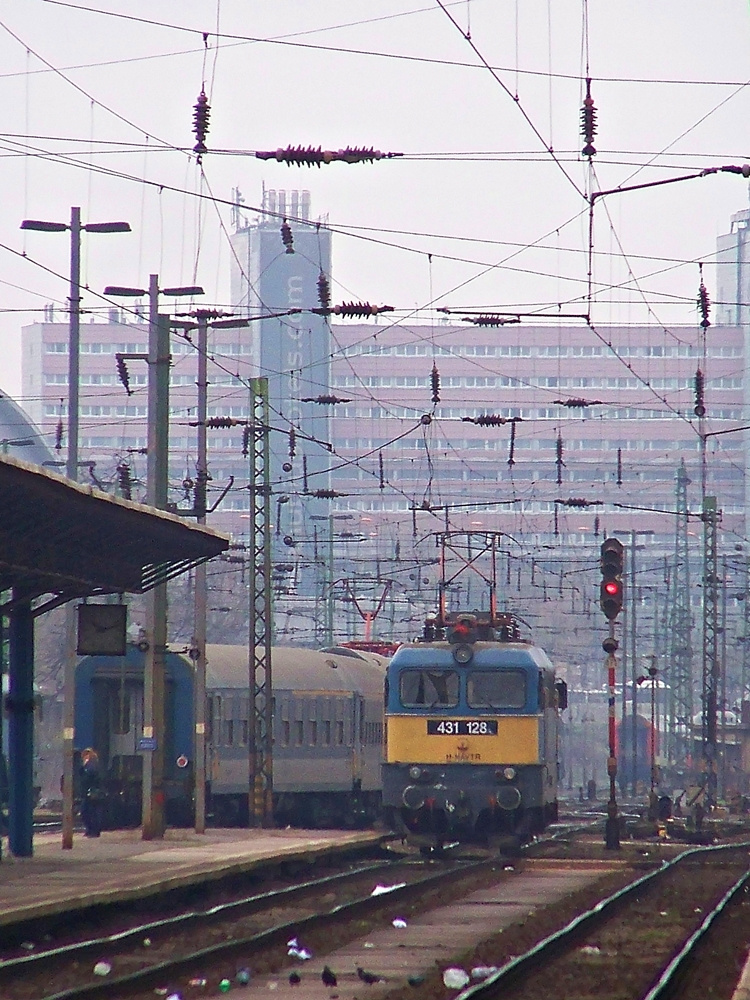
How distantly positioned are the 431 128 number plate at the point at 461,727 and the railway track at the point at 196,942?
541 cm

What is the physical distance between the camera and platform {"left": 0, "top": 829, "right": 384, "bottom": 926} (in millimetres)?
A: 16156

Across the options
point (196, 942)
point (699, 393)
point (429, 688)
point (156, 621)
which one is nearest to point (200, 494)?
point (156, 621)

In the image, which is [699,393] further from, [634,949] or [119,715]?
[634,949]

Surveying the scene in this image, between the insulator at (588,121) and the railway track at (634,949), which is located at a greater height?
the insulator at (588,121)

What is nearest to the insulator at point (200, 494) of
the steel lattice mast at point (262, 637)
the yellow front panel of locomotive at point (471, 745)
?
the yellow front panel of locomotive at point (471, 745)

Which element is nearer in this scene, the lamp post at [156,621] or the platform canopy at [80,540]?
the platform canopy at [80,540]

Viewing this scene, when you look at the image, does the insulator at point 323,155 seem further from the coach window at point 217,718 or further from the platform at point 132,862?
the coach window at point 217,718

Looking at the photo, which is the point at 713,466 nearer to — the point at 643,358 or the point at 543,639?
the point at 643,358

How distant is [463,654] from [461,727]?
44.9 inches

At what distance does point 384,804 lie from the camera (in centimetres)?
2722

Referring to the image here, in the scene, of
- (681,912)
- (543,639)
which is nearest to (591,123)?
(681,912)

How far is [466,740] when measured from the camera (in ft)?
89.5

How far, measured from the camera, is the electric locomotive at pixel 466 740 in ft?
88.2

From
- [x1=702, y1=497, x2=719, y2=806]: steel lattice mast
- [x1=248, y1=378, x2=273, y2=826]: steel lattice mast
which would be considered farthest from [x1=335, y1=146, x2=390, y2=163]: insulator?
[x1=702, y1=497, x2=719, y2=806]: steel lattice mast
